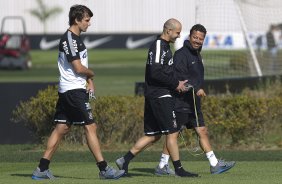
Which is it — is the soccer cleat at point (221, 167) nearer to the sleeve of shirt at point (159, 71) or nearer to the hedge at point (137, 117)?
the sleeve of shirt at point (159, 71)

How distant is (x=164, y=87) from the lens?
12.0m

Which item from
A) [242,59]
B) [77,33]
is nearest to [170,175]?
[77,33]

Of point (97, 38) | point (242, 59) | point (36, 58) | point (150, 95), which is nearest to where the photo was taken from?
point (150, 95)

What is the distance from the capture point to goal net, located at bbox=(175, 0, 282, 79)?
23.4 metres

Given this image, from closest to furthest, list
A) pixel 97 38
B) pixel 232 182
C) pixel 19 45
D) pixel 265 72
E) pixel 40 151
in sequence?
pixel 232 182
pixel 40 151
pixel 265 72
pixel 19 45
pixel 97 38

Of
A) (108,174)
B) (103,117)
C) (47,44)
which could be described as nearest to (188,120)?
(108,174)

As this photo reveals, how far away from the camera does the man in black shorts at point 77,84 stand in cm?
1162

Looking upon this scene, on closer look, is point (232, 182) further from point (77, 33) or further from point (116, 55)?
point (116, 55)

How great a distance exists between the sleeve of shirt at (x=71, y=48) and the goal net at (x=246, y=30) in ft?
33.6

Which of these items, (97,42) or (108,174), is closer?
(108,174)

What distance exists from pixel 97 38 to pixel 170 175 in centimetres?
4492

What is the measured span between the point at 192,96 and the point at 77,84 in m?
1.62

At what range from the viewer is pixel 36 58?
173ft

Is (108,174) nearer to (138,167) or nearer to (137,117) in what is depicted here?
(138,167)
